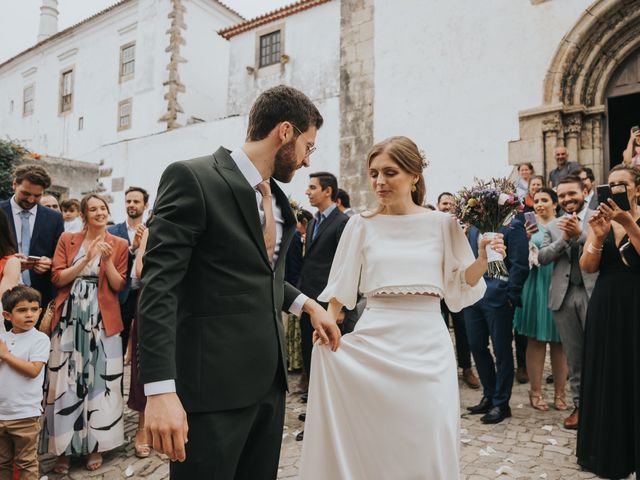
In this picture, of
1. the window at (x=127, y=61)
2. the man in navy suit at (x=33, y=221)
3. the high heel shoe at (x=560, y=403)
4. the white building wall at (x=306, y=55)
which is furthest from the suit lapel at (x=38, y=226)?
the window at (x=127, y=61)

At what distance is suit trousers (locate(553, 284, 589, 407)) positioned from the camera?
4796mm

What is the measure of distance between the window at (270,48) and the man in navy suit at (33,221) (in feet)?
46.7

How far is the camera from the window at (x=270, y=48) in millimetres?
17719

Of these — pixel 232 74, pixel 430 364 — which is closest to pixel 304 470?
pixel 430 364

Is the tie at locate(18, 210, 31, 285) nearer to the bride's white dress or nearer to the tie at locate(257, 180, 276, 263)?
the bride's white dress

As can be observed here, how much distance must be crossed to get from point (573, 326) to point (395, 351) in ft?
9.52

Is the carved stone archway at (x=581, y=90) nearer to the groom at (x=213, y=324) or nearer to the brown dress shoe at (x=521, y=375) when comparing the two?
the brown dress shoe at (x=521, y=375)

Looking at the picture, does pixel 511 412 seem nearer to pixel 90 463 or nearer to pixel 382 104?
pixel 90 463

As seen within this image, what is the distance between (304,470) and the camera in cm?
289

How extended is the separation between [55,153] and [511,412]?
2862 centimetres

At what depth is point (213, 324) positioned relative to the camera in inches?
72.1

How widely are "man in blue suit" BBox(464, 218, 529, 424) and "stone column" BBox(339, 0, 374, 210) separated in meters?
6.33

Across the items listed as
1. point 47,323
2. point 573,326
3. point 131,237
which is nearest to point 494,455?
point 573,326

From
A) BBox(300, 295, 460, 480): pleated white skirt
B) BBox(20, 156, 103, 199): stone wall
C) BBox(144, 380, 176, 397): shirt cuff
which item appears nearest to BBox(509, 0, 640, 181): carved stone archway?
BBox(300, 295, 460, 480): pleated white skirt
